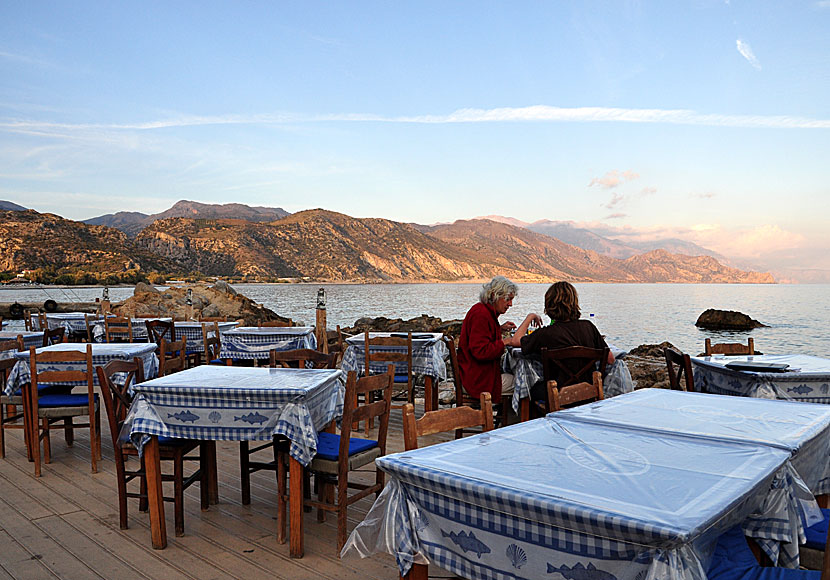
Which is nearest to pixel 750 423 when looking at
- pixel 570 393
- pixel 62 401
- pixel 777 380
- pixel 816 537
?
pixel 816 537

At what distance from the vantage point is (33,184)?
2253 inches

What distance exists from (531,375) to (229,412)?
2.70 m

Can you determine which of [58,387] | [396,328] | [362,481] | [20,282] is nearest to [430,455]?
[362,481]

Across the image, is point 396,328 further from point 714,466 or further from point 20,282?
point 20,282

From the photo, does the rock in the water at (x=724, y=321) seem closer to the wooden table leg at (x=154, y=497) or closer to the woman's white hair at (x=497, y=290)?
the woman's white hair at (x=497, y=290)

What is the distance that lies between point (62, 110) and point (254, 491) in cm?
3857

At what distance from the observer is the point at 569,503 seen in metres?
1.52

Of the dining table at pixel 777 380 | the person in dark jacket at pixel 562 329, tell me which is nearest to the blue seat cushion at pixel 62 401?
the person in dark jacket at pixel 562 329

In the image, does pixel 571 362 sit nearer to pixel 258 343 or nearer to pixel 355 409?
pixel 355 409

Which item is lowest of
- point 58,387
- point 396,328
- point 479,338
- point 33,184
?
point 396,328

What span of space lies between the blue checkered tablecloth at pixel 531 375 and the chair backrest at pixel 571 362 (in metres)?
0.29

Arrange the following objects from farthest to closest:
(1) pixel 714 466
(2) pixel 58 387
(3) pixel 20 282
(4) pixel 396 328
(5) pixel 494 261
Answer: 1. (5) pixel 494 261
2. (3) pixel 20 282
3. (4) pixel 396 328
4. (2) pixel 58 387
5. (1) pixel 714 466

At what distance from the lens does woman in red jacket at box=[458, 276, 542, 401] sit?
5.08 metres

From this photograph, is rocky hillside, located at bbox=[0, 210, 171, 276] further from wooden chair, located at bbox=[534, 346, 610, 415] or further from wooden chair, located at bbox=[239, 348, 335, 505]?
wooden chair, located at bbox=[534, 346, 610, 415]
